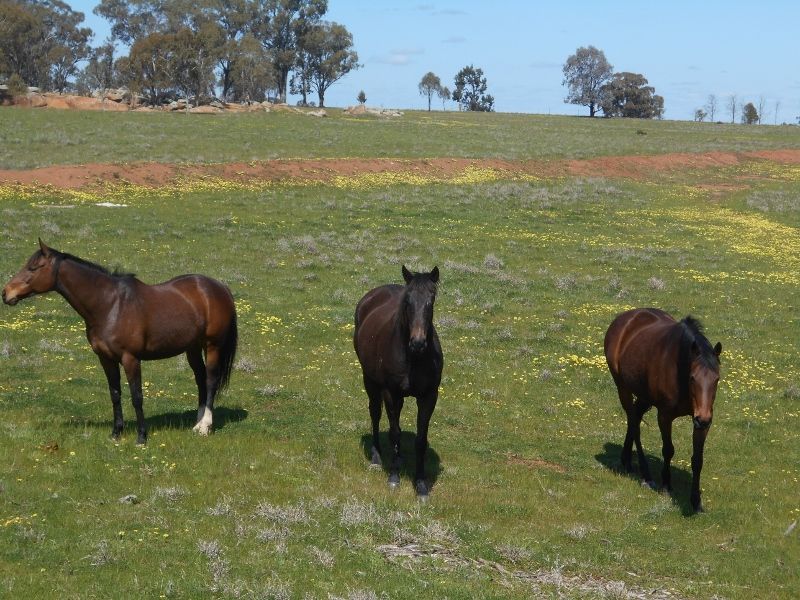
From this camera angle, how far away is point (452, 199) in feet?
138

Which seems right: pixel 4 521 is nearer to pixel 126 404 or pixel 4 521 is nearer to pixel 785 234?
pixel 126 404

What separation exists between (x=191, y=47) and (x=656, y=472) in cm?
9844

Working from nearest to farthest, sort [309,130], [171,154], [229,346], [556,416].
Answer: [229,346] → [556,416] → [171,154] → [309,130]

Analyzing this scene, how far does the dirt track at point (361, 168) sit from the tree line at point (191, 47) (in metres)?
58.6

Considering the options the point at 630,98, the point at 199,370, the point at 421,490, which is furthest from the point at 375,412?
the point at 630,98

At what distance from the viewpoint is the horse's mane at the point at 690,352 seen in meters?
11.0

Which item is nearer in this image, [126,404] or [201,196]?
[126,404]

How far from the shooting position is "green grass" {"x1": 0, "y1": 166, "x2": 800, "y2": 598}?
8.60 meters

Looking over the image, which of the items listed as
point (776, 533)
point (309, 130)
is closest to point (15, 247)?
point (776, 533)

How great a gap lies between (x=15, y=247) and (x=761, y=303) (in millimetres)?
22385

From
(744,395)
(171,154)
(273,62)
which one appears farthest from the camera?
(273,62)

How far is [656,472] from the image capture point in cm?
1338

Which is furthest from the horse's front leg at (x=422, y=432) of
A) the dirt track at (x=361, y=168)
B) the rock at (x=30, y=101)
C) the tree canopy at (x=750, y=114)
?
the tree canopy at (x=750, y=114)

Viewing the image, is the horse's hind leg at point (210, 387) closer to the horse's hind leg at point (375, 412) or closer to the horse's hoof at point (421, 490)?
the horse's hind leg at point (375, 412)
